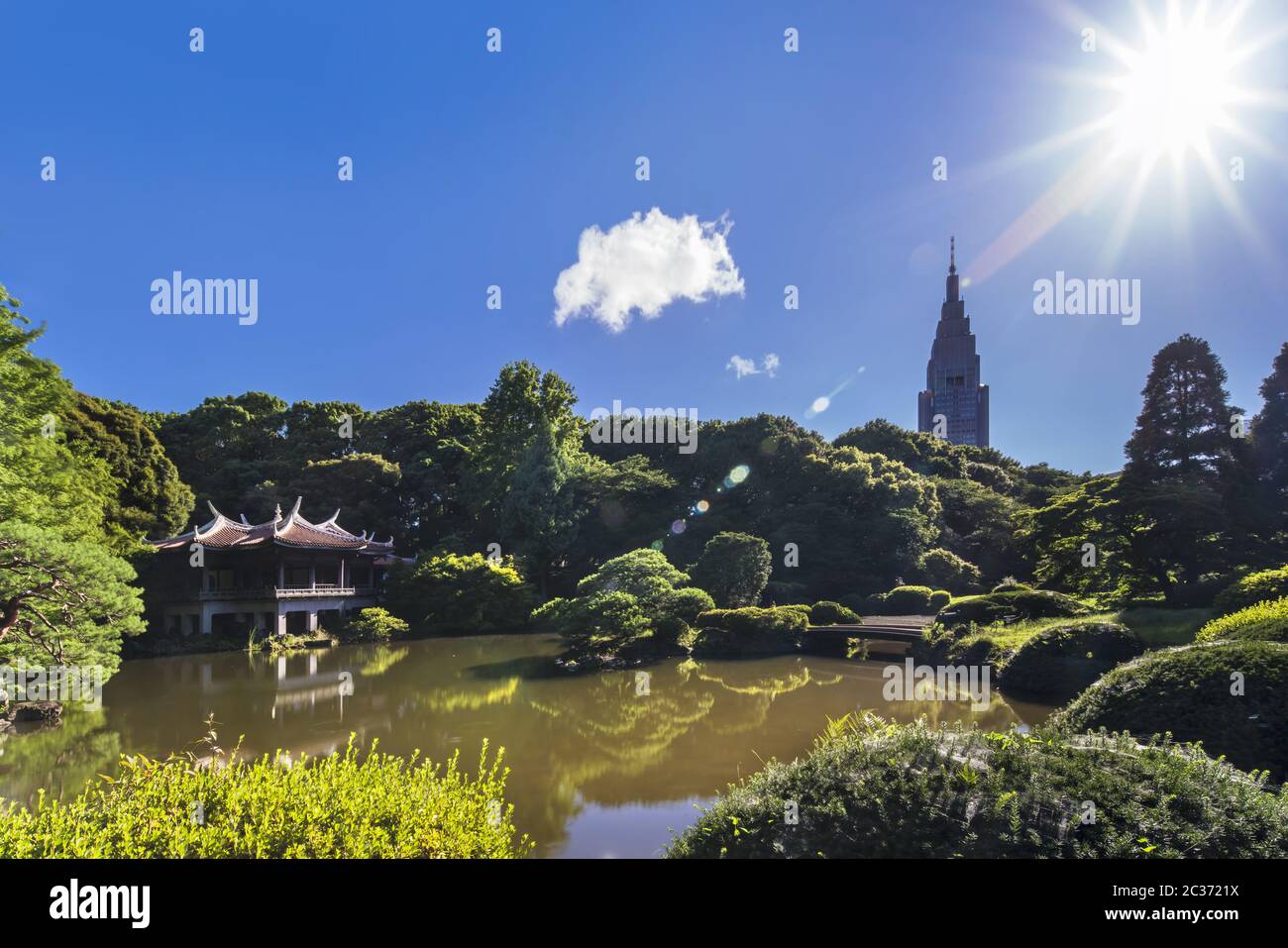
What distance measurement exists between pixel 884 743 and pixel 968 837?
777 millimetres

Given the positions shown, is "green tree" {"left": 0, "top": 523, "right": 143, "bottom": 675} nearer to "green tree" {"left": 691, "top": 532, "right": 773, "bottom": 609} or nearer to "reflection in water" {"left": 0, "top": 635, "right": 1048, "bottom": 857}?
"reflection in water" {"left": 0, "top": 635, "right": 1048, "bottom": 857}

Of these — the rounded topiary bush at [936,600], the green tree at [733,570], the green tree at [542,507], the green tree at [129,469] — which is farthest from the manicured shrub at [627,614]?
the green tree at [129,469]

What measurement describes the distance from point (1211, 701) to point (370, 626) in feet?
70.5

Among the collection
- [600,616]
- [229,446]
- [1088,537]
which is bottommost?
[600,616]

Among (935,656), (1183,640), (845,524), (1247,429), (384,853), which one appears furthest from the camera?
(845,524)

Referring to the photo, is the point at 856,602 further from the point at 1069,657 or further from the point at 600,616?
the point at 600,616

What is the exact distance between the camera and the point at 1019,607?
46.8 feet

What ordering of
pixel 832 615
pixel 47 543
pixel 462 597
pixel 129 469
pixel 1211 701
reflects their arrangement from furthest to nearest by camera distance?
pixel 462 597, pixel 129 469, pixel 832 615, pixel 47 543, pixel 1211 701

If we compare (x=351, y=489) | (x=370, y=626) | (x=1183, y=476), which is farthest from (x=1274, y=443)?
(x=351, y=489)

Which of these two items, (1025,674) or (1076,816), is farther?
(1025,674)
